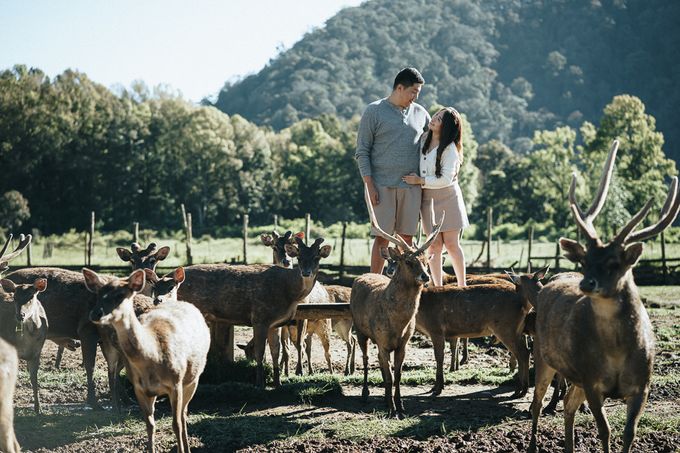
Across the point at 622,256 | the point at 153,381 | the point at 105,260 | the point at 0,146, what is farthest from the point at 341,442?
the point at 0,146

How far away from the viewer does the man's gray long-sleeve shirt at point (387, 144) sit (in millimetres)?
11570

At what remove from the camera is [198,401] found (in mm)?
10688

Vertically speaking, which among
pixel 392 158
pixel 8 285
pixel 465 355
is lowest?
pixel 465 355

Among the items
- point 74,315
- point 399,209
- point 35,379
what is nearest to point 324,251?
point 399,209

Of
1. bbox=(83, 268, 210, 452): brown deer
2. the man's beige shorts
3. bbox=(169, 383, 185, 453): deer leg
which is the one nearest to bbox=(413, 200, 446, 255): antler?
the man's beige shorts

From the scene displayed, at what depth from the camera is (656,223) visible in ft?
23.9

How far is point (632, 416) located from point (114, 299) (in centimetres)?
481

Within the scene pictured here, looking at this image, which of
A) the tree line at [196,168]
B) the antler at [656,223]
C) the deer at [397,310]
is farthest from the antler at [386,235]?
the tree line at [196,168]

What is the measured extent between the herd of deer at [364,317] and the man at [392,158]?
82 cm

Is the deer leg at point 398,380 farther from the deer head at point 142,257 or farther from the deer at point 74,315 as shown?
the deer head at point 142,257

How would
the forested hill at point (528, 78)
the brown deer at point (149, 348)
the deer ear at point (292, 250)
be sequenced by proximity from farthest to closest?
the forested hill at point (528, 78) < the deer ear at point (292, 250) < the brown deer at point (149, 348)

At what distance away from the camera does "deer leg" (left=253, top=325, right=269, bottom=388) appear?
11328 millimetres

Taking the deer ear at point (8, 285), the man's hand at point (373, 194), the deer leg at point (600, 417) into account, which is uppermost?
the man's hand at point (373, 194)

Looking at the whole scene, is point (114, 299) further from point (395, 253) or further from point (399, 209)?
point (399, 209)
